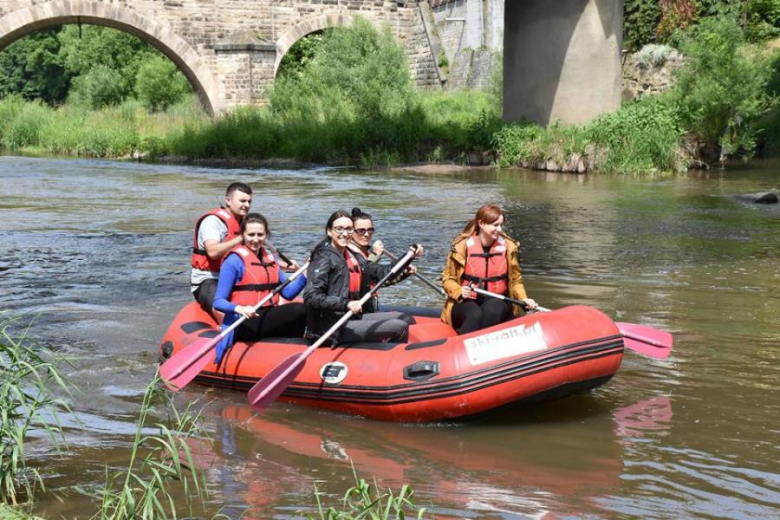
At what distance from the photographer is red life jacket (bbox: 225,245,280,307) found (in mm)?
5855

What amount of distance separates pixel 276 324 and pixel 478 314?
3.49 ft

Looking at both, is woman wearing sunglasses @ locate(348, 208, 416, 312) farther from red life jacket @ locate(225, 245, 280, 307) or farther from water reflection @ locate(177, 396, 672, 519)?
water reflection @ locate(177, 396, 672, 519)

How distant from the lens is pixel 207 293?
6301 mm

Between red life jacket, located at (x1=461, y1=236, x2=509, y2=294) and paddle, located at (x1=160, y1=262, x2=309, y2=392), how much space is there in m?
0.87

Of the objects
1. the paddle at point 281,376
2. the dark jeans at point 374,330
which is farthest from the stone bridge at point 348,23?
the paddle at point 281,376

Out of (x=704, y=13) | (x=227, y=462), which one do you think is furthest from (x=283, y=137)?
(x=227, y=462)

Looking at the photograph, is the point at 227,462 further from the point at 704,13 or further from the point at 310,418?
the point at 704,13

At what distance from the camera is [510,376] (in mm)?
4992

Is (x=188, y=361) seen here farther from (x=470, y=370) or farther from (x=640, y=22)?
(x=640, y=22)

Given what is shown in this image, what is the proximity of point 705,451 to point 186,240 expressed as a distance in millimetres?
7520

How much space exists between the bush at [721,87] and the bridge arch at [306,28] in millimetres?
12696

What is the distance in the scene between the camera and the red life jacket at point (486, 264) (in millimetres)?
5840

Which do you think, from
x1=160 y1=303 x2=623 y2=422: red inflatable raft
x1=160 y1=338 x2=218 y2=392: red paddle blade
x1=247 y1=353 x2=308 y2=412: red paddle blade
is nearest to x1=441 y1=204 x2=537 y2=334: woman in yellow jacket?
x1=160 y1=303 x2=623 y2=422: red inflatable raft

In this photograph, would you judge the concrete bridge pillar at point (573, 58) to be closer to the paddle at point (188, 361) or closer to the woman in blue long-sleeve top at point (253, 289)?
the woman in blue long-sleeve top at point (253, 289)
